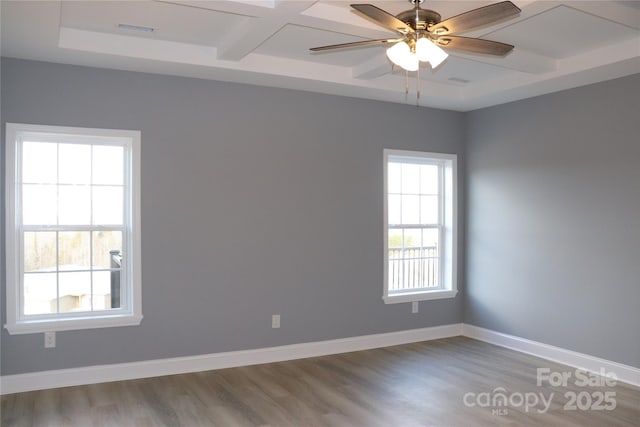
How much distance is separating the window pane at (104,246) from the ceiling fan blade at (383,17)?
2955mm

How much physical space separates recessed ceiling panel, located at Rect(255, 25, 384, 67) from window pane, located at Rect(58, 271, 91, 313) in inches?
94.4

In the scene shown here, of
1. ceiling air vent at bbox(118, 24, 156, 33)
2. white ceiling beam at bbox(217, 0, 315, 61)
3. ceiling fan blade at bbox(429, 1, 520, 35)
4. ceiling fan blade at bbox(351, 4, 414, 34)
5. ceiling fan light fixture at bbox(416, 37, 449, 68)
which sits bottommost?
ceiling fan light fixture at bbox(416, 37, 449, 68)

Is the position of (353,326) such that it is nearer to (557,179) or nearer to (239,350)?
(239,350)

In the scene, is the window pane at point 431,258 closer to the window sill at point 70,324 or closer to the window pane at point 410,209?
the window pane at point 410,209

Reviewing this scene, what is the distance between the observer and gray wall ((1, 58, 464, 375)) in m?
4.29

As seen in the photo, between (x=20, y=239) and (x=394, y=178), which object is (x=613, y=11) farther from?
(x=20, y=239)

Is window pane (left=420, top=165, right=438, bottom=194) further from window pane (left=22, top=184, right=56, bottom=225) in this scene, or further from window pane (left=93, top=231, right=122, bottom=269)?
window pane (left=22, top=184, right=56, bottom=225)

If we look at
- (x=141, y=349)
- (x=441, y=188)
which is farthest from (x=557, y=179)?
(x=141, y=349)

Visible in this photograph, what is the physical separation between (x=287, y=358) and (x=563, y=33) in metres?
3.63

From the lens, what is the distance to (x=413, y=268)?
6.00 metres

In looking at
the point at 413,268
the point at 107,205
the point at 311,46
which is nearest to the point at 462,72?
the point at 311,46

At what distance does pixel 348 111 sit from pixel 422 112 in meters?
0.99

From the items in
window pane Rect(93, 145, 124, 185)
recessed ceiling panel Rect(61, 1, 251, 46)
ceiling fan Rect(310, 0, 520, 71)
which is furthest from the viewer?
window pane Rect(93, 145, 124, 185)

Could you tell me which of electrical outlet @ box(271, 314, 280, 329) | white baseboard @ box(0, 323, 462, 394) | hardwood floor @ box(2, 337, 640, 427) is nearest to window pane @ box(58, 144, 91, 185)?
white baseboard @ box(0, 323, 462, 394)
